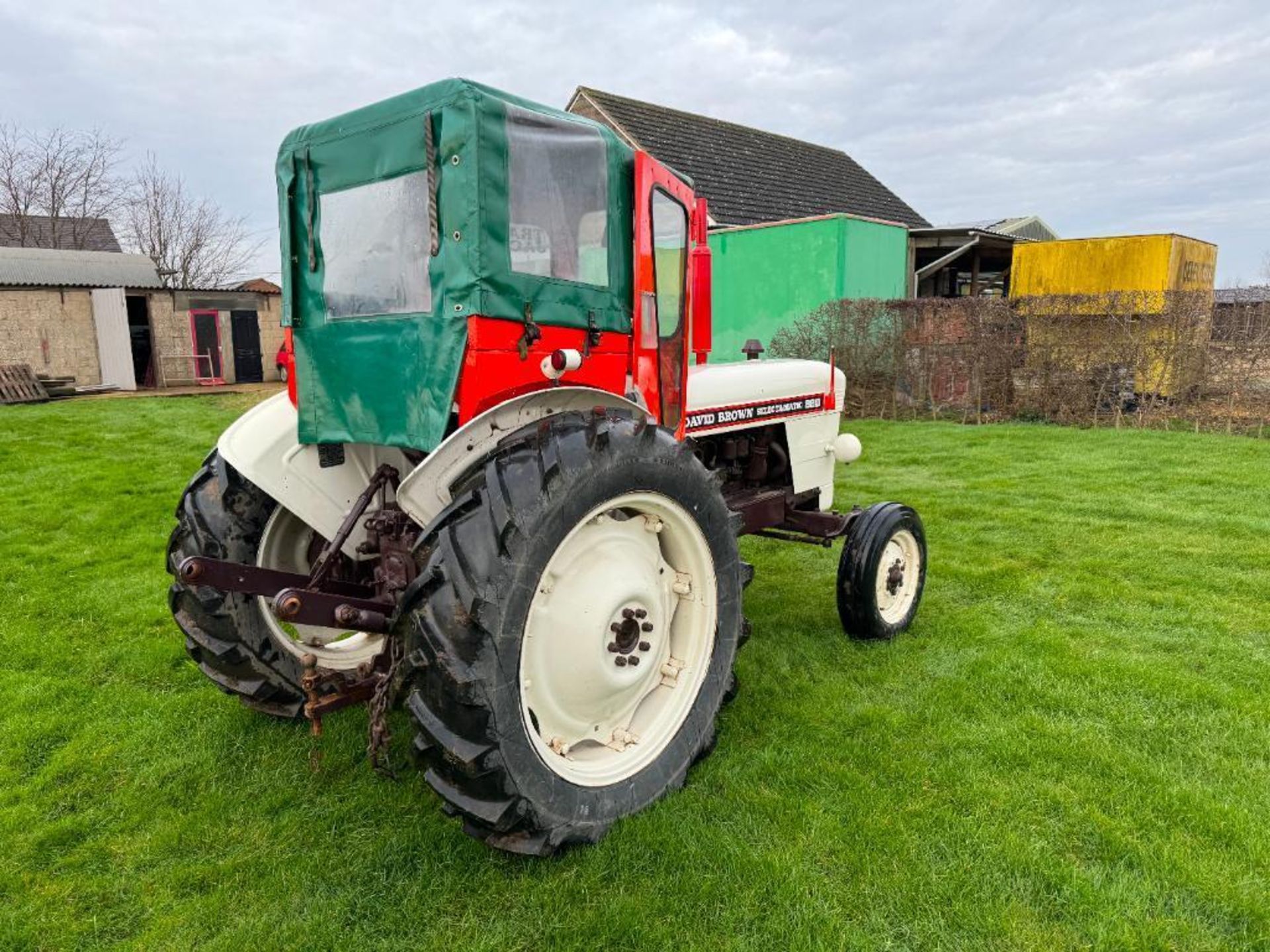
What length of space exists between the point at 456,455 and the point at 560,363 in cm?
39

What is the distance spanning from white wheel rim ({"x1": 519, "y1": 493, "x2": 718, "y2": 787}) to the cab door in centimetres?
63

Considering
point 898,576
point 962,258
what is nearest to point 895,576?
point 898,576

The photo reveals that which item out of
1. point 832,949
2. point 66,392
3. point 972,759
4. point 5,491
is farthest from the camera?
point 66,392

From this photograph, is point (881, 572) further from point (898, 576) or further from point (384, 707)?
point (384, 707)

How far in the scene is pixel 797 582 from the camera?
501cm

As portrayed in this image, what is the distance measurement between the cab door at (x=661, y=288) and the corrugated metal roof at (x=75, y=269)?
18.2 m

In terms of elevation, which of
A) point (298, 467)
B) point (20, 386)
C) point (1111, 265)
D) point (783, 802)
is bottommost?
point (783, 802)

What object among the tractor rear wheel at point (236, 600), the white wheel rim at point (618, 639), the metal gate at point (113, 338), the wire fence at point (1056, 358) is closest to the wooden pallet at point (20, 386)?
the metal gate at point (113, 338)

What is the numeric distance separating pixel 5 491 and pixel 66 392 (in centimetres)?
1006

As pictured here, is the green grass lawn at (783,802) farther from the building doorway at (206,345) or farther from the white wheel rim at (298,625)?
the building doorway at (206,345)

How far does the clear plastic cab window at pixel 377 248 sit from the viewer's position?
244 cm

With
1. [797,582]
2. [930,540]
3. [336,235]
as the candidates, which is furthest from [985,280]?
[336,235]

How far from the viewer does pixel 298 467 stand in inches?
109

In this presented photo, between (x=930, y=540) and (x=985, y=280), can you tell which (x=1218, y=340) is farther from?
(x=985, y=280)
